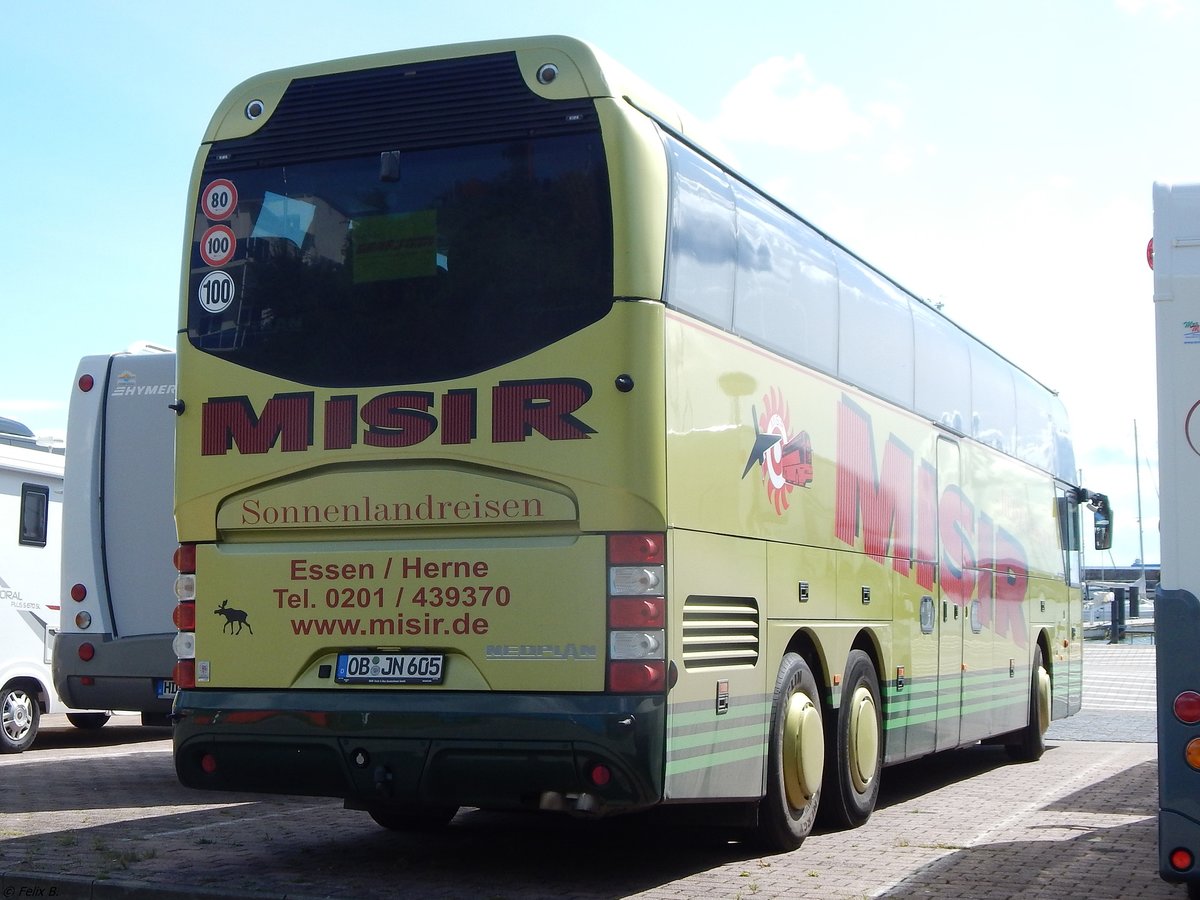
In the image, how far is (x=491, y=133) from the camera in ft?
25.6

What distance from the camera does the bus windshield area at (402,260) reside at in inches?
298

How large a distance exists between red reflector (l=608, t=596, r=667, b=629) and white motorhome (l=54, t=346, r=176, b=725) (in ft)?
22.7

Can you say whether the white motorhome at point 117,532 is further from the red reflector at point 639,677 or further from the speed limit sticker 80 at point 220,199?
the red reflector at point 639,677

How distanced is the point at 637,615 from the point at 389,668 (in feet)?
4.35

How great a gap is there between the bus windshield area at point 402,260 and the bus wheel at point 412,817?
3056mm

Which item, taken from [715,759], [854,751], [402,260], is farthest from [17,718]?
[715,759]

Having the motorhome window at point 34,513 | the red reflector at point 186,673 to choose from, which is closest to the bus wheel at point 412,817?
the red reflector at point 186,673

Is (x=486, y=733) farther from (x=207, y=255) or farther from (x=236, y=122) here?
(x=236, y=122)

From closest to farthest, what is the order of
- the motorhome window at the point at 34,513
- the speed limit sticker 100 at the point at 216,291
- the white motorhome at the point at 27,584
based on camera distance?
the speed limit sticker 100 at the point at 216,291 < the white motorhome at the point at 27,584 < the motorhome window at the point at 34,513

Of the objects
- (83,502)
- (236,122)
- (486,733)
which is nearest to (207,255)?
(236,122)

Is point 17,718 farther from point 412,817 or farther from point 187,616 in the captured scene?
point 187,616

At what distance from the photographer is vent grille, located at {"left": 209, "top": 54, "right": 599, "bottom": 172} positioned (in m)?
7.72

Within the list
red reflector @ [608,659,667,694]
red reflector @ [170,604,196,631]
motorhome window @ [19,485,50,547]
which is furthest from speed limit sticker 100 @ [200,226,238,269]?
motorhome window @ [19,485,50,547]

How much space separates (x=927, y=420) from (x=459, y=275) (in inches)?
226
